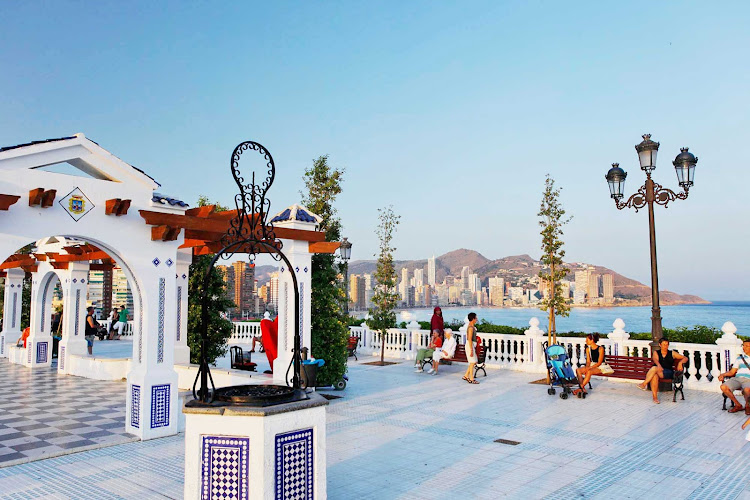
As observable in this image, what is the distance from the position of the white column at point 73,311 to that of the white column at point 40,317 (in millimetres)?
1063

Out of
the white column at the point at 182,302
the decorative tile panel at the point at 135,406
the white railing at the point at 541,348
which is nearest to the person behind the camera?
the decorative tile panel at the point at 135,406

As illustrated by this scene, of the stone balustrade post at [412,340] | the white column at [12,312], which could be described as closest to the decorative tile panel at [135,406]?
the stone balustrade post at [412,340]

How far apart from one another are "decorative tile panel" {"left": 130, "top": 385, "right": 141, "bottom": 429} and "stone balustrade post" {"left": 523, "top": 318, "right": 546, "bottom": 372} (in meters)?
8.79

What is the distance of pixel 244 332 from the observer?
20875 millimetres

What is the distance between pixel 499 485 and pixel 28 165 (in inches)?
249

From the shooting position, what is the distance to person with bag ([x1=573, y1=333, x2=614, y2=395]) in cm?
946

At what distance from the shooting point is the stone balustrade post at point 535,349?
40.5 ft

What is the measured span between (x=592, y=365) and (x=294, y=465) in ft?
24.3

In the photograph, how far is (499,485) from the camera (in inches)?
192

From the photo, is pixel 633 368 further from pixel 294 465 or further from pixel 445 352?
pixel 294 465

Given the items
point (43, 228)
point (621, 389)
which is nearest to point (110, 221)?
point (43, 228)

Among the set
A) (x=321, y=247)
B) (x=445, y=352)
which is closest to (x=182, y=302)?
(x=321, y=247)

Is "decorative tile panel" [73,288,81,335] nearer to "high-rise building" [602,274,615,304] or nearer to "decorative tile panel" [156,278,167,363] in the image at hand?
"decorative tile panel" [156,278,167,363]

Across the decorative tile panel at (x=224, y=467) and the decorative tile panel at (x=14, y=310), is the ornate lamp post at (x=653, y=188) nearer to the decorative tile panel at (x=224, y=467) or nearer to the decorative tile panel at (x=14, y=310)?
the decorative tile panel at (x=224, y=467)
